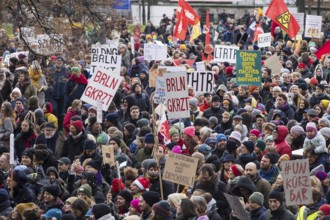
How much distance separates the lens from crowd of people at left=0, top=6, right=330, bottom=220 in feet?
41.3

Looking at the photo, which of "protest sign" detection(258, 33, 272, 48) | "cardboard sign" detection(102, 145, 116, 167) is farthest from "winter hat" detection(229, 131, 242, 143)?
"protest sign" detection(258, 33, 272, 48)

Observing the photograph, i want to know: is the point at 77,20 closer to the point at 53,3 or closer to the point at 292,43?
the point at 53,3

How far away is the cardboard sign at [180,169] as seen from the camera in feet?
44.5

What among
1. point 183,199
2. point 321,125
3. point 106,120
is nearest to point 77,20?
point 106,120

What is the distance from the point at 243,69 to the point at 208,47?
766cm

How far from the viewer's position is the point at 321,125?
17.2 meters

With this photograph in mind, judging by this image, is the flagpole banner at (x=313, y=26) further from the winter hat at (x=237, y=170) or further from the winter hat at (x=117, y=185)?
the winter hat at (x=117, y=185)

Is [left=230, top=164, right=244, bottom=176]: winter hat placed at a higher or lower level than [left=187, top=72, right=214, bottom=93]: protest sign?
lower

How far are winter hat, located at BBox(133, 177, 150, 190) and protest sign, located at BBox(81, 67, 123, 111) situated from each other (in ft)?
15.1

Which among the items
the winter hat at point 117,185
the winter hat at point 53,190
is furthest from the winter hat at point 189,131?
the winter hat at point 53,190

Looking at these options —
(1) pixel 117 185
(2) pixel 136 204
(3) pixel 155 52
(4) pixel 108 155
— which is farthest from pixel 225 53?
(2) pixel 136 204

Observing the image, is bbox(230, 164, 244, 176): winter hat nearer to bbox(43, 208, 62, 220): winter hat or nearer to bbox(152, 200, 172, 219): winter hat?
bbox(152, 200, 172, 219): winter hat

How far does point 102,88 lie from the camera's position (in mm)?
18500

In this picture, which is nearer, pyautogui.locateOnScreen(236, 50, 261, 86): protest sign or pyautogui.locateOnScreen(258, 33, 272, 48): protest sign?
pyautogui.locateOnScreen(236, 50, 261, 86): protest sign
